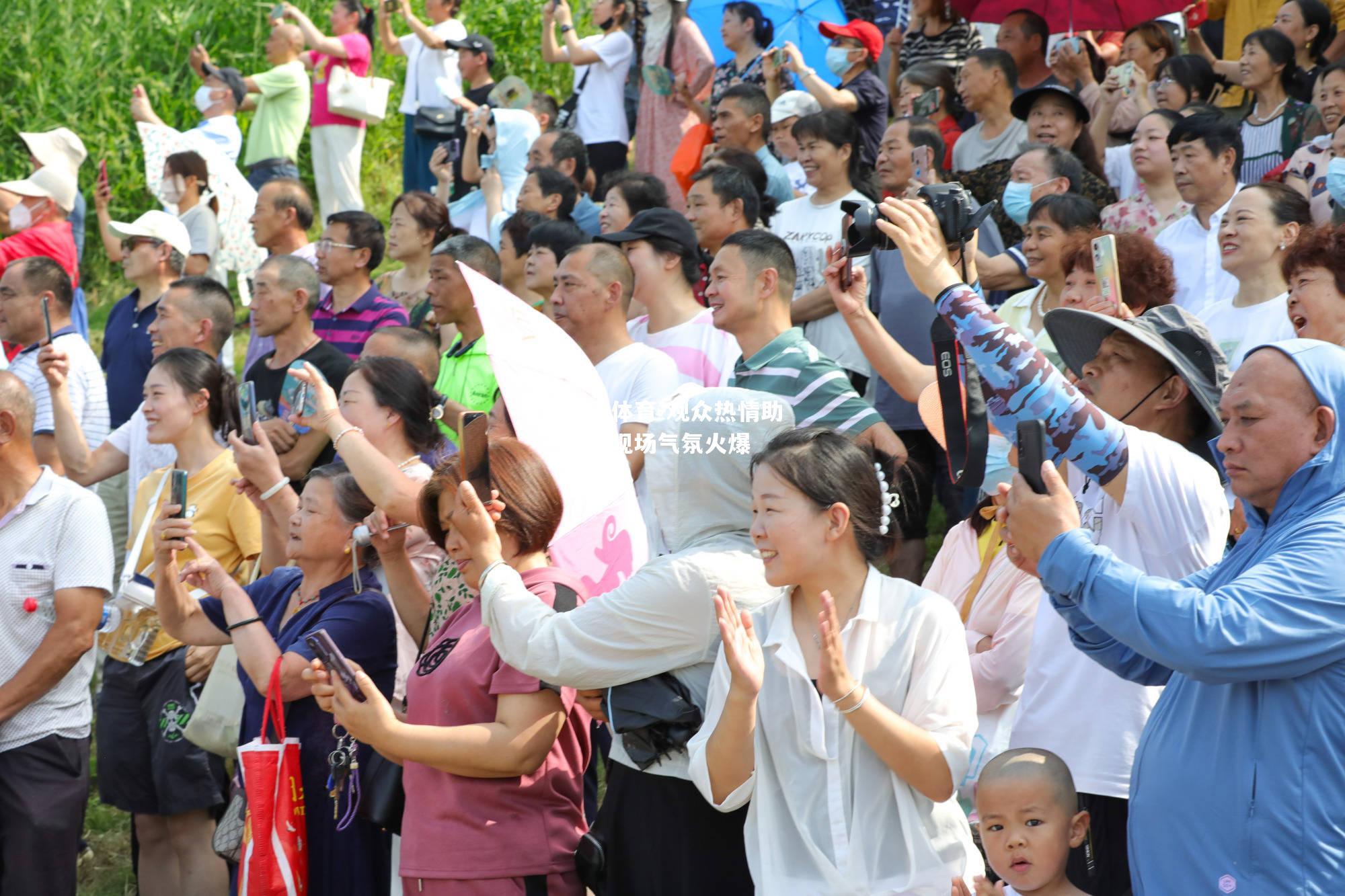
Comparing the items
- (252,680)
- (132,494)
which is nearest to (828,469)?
(252,680)

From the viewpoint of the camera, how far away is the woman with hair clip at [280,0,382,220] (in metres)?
11.9

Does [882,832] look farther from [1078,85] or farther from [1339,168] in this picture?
[1078,85]

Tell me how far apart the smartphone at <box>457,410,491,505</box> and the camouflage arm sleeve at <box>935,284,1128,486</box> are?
123 cm

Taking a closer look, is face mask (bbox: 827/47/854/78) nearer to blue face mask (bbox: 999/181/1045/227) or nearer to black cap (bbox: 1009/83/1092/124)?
black cap (bbox: 1009/83/1092/124)

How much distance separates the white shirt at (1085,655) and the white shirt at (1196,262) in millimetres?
2783

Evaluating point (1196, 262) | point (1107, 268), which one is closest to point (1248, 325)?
point (1196, 262)

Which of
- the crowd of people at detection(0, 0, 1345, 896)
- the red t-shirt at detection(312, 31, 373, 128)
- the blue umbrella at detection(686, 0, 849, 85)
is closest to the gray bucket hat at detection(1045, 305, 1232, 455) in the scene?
the crowd of people at detection(0, 0, 1345, 896)

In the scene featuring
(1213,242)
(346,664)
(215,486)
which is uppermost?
(1213,242)

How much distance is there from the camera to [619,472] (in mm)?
3887

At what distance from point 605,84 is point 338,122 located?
2.74m

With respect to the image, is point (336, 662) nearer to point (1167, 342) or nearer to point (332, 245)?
point (1167, 342)

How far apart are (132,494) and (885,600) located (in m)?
4.31

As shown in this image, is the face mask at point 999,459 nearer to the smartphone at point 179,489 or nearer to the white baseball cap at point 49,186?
the smartphone at point 179,489

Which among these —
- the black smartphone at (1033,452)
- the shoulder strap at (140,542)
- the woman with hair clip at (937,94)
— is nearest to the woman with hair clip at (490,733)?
the black smartphone at (1033,452)
